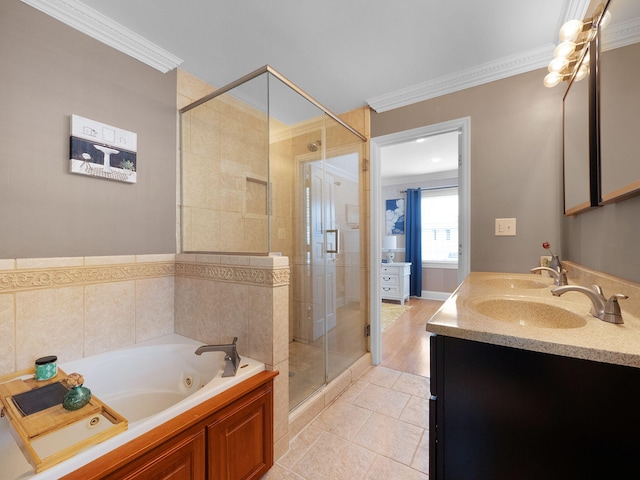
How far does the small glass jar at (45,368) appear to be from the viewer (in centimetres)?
124

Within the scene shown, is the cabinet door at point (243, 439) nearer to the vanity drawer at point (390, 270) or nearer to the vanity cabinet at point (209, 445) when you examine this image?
the vanity cabinet at point (209, 445)

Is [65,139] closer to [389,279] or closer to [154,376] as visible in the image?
[154,376]

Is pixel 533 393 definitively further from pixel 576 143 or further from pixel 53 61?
pixel 53 61

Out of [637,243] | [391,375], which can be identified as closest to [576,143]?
[637,243]

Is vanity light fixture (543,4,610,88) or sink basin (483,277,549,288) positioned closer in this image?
vanity light fixture (543,4,610,88)

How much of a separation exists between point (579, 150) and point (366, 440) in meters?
1.99

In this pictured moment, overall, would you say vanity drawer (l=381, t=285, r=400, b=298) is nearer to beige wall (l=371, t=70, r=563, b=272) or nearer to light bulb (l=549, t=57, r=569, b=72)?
beige wall (l=371, t=70, r=563, b=272)

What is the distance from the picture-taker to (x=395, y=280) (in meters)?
4.82

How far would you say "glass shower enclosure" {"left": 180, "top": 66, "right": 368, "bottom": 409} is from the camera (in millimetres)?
1876

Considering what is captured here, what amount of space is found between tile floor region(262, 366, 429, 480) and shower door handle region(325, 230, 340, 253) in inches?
45.5

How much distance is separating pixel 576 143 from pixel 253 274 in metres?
1.91

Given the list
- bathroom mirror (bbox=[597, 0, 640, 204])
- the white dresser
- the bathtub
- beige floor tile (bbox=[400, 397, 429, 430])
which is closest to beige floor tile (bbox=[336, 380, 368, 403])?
beige floor tile (bbox=[400, 397, 429, 430])

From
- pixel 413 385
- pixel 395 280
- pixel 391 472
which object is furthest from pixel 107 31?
pixel 395 280

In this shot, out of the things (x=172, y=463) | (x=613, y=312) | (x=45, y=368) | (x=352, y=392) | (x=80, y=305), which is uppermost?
(x=613, y=312)
